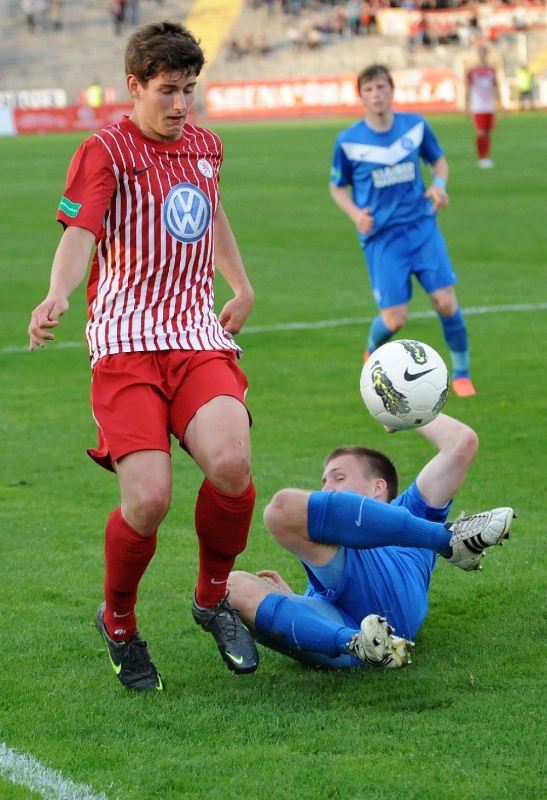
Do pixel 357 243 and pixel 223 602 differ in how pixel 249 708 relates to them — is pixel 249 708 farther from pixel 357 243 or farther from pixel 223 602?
pixel 357 243

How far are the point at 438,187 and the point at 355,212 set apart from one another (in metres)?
0.64

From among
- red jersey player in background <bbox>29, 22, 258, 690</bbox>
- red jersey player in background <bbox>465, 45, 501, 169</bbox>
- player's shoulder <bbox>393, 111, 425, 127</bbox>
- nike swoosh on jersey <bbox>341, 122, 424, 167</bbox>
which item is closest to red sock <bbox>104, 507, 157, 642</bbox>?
red jersey player in background <bbox>29, 22, 258, 690</bbox>

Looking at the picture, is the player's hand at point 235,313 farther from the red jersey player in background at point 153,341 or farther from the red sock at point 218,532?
the red sock at point 218,532

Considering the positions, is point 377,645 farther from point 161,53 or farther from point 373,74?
point 373,74

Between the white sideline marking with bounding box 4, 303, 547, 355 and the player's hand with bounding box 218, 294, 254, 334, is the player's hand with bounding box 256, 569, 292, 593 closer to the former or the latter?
the player's hand with bounding box 218, 294, 254, 334

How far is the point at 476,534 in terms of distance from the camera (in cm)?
374

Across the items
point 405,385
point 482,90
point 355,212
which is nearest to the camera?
point 405,385

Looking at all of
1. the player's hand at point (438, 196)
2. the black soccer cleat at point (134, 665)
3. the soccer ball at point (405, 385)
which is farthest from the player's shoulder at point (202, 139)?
the player's hand at point (438, 196)

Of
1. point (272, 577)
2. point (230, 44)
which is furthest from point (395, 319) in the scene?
point (230, 44)

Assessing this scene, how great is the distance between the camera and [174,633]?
14.3 ft

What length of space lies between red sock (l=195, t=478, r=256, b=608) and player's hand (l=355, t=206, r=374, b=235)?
438cm

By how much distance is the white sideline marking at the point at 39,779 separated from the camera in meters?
3.06

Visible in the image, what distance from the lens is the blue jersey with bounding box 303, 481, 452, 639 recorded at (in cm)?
398

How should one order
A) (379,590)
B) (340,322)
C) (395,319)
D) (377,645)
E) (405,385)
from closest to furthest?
(377,645) < (379,590) < (405,385) < (395,319) < (340,322)
